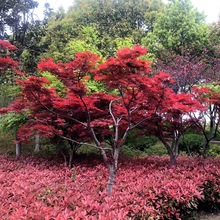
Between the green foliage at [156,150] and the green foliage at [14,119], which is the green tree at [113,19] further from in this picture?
the green foliage at [14,119]

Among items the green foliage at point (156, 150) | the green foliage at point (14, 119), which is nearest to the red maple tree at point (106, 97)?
the green foliage at point (14, 119)

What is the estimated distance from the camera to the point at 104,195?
368cm

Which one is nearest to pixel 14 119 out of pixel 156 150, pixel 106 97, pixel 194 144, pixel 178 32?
pixel 106 97

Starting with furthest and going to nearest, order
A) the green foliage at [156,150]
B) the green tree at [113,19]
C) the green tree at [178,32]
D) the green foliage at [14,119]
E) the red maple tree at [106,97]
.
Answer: the green tree at [113,19] → the green tree at [178,32] → the green foliage at [156,150] → the green foliage at [14,119] → the red maple tree at [106,97]

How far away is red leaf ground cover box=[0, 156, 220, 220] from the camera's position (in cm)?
278

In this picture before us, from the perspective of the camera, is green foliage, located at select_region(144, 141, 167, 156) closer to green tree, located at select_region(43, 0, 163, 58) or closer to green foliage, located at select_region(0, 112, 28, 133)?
green foliage, located at select_region(0, 112, 28, 133)

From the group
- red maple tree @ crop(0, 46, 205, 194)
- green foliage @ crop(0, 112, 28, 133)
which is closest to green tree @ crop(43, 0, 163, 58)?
green foliage @ crop(0, 112, 28, 133)

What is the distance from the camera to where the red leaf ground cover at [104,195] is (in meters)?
2.78


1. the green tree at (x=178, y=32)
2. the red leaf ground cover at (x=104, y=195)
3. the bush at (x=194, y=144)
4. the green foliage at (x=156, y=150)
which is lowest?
the green foliage at (x=156, y=150)

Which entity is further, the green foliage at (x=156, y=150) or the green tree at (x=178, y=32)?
the green tree at (x=178, y=32)

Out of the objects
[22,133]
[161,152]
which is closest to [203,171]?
[22,133]

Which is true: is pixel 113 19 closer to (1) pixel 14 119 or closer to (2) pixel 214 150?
(2) pixel 214 150

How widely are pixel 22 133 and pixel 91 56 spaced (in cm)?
350

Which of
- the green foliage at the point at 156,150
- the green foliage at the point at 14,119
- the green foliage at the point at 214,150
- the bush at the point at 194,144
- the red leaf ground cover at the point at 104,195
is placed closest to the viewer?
the red leaf ground cover at the point at 104,195
